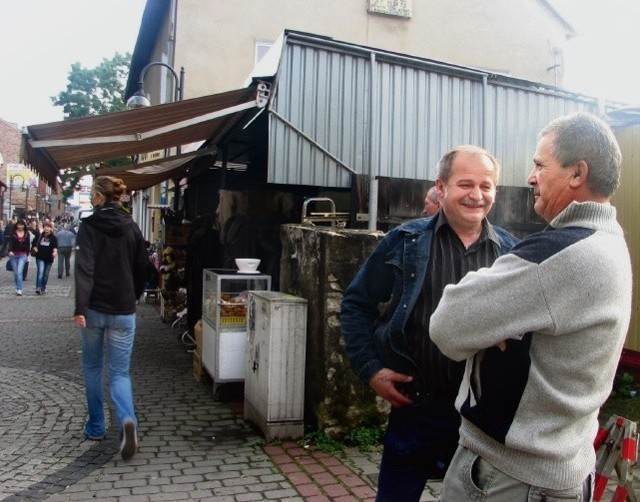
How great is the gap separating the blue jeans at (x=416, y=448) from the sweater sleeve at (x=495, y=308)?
2.91 feet

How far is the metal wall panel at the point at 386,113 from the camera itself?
6.89 meters

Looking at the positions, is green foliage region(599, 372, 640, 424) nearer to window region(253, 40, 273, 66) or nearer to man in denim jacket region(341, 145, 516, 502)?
man in denim jacket region(341, 145, 516, 502)

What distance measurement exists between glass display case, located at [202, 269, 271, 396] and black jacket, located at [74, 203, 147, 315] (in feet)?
3.93

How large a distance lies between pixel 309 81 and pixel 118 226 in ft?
9.91

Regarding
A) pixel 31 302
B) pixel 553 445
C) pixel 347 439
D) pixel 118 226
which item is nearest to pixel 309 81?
pixel 118 226

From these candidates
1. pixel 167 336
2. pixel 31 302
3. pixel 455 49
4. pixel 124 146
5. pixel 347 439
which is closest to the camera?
pixel 347 439

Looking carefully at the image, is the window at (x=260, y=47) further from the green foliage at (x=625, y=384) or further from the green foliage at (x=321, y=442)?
the green foliage at (x=321, y=442)

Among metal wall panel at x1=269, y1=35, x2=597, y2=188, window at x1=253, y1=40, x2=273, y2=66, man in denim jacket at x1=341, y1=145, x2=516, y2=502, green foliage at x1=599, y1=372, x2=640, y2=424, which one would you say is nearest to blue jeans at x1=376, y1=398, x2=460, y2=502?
man in denim jacket at x1=341, y1=145, x2=516, y2=502

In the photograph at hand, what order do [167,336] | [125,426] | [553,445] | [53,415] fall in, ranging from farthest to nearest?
[167,336]
[53,415]
[125,426]
[553,445]

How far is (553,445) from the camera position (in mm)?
1602

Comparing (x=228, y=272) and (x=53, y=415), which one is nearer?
(x=53, y=415)

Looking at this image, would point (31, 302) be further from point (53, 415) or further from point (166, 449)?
point (166, 449)

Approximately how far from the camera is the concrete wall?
46.5 feet

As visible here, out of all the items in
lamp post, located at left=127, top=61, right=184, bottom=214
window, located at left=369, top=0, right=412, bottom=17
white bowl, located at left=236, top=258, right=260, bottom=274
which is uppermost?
window, located at left=369, top=0, right=412, bottom=17
